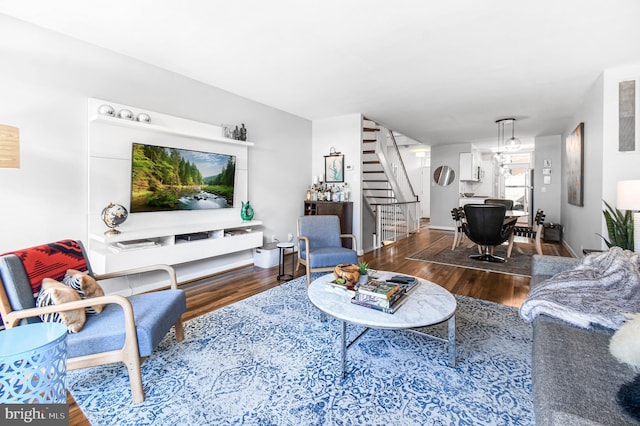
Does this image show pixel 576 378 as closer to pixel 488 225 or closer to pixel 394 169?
pixel 488 225

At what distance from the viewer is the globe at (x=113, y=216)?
2.99 m

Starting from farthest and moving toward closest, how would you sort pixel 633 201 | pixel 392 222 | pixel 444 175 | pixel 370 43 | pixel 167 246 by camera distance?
pixel 444 175 < pixel 392 222 < pixel 167 246 < pixel 370 43 < pixel 633 201

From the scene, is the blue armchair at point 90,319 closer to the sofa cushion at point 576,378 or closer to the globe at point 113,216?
the globe at point 113,216

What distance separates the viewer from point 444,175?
883cm

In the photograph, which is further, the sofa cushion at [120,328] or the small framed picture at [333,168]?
the small framed picture at [333,168]

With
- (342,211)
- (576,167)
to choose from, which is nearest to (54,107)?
(342,211)

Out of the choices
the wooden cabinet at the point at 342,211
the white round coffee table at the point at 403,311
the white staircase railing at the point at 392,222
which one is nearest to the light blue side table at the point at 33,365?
the white round coffee table at the point at 403,311

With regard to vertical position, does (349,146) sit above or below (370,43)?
below

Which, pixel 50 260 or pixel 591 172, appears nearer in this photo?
pixel 50 260

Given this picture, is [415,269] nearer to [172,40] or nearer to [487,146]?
[172,40]

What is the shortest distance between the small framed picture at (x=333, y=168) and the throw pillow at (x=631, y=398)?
474cm

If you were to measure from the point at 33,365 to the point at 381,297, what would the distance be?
166 cm

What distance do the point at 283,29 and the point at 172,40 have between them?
1.14 m

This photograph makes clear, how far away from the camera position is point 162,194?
11.6ft
